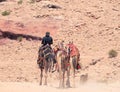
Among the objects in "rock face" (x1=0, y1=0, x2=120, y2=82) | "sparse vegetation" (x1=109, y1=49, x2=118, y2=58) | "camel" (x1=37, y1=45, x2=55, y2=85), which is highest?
"camel" (x1=37, y1=45, x2=55, y2=85)

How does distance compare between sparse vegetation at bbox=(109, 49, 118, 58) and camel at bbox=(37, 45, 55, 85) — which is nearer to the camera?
camel at bbox=(37, 45, 55, 85)

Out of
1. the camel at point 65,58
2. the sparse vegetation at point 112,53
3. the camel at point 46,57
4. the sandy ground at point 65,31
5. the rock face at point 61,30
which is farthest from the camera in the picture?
the rock face at point 61,30

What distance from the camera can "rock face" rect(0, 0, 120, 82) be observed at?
31.9 metres

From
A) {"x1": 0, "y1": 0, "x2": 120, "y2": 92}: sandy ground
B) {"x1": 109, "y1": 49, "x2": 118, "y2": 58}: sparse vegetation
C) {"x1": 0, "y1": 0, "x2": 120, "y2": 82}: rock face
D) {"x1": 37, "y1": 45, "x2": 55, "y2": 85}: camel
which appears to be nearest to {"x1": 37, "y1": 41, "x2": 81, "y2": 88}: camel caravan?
{"x1": 37, "y1": 45, "x2": 55, "y2": 85}: camel

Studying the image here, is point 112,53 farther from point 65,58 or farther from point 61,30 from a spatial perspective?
point 65,58

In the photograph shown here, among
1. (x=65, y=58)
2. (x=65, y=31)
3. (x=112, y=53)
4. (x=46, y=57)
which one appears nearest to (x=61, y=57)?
(x=65, y=58)

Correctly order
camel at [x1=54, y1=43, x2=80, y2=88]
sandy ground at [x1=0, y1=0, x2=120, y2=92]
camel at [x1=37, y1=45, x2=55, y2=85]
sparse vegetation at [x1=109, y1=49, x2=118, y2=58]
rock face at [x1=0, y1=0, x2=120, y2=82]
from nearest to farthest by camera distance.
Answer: camel at [x1=54, y1=43, x2=80, y2=88] < camel at [x1=37, y1=45, x2=55, y2=85] < sandy ground at [x1=0, y1=0, x2=120, y2=92] < sparse vegetation at [x1=109, y1=49, x2=118, y2=58] < rock face at [x1=0, y1=0, x2=120, y2=82]

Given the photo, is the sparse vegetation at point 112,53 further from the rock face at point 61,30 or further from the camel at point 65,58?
the camel at point 65,58

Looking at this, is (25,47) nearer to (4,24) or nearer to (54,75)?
(4,24)

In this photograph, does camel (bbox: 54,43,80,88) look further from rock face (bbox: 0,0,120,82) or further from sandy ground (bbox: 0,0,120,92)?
rock face (bbox: 0,0,120,82)

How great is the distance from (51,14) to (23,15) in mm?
2221

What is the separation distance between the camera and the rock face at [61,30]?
3192 cm

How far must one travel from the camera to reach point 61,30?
125ft

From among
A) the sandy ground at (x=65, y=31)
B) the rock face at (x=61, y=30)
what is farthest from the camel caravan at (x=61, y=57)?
the rock face at (x=61, y=30)
